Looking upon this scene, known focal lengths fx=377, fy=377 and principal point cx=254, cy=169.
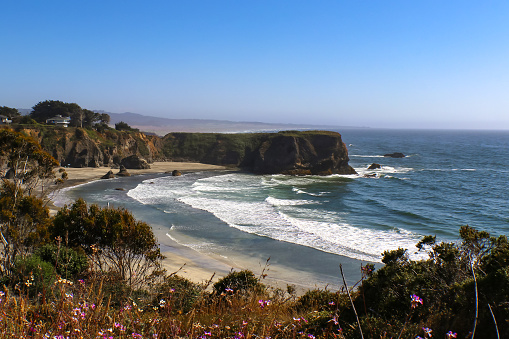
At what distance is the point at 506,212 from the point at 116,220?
39.9 m

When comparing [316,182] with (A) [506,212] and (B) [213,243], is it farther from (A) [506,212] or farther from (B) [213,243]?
(B) [213,243]

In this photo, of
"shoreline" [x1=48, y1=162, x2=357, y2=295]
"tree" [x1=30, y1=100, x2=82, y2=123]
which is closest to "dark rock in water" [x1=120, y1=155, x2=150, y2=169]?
"tree" [x1=30, y1=100, x2=82, y2=123]

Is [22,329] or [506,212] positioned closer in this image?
[22,329]

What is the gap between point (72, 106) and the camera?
102m

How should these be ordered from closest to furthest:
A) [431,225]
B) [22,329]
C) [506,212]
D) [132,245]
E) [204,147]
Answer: [22,329]
[132,245]
[431,225]
[506,212]
[204,147]

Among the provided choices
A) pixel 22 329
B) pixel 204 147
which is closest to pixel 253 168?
pixel 204 147

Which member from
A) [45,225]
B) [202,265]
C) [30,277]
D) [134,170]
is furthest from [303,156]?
[30,277]

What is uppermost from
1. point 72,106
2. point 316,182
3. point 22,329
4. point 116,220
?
point 72,106

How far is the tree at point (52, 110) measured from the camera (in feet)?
328

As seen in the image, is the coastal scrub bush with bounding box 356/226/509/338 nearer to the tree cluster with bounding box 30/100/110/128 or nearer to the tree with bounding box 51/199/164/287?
the tree with bounding box 51/199/164/287

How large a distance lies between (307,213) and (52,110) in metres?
88.1

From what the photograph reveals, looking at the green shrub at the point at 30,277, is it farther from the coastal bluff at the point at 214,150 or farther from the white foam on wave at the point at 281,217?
the coastal bluff at the point at 214,150

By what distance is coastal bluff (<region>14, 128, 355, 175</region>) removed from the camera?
7425 centimetres

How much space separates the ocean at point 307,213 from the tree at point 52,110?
49198mm
